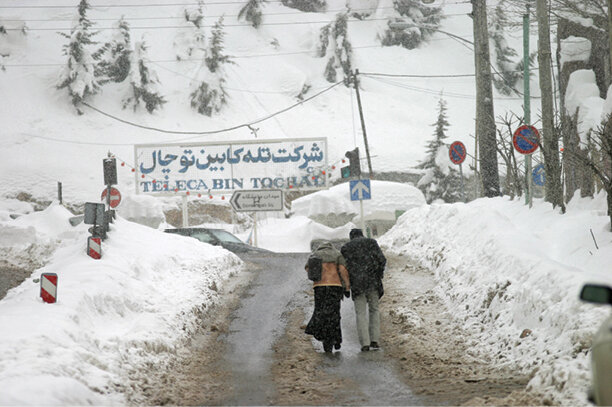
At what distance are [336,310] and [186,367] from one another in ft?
7.62

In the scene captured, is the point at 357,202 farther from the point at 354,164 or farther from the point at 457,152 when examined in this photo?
the point at 457,152

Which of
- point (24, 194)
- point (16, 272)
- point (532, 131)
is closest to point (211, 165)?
point (16, 272)

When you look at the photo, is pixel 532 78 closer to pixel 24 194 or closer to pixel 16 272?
pixel 24 194

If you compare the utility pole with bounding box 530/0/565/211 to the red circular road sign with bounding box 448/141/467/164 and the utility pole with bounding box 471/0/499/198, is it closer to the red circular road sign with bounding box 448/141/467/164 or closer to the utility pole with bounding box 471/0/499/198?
the utility pole with bounding box 471/0/499/198

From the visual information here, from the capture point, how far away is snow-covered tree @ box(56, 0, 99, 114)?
58469mm

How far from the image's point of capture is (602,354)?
3.75m

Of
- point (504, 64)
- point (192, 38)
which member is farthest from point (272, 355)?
point (504, 64)

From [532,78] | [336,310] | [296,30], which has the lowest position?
[336,310]

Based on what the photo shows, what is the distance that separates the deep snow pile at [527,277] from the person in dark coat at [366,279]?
1335 millimetres

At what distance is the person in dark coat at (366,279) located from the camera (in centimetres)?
1014

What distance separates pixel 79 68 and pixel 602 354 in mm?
60905

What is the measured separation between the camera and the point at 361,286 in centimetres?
1028

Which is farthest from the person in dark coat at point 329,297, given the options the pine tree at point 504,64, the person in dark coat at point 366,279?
the pine tree at point 504,64

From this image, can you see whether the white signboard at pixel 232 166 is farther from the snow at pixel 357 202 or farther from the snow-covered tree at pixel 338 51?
the snow-covered tree at pixel 338 51
